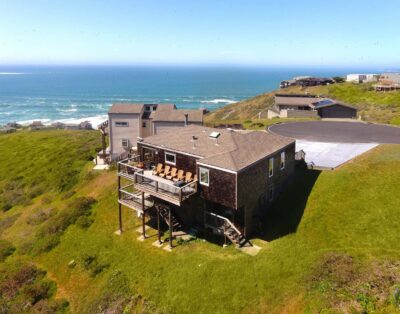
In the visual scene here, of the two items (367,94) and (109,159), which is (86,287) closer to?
(109,159)

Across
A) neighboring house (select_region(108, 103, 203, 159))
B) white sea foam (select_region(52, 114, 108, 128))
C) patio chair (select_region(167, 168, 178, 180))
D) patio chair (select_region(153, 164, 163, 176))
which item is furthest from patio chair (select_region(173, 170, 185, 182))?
white sea foam (select_region(52, 114, 108, 128))

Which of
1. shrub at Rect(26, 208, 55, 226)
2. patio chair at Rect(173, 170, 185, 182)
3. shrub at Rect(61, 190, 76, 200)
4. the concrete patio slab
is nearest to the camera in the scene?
patio chair at Rect(173, 170, 185, 182)

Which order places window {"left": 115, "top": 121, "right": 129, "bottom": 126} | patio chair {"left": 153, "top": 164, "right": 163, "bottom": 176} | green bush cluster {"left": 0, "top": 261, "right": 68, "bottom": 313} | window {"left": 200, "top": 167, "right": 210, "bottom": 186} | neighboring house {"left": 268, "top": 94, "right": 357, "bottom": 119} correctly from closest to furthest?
green bush cluster {"left": 0, "top": 261, "right": 68, "bottom": 313} < window {"left": 200, "top": 167, "right": 210, "bottom": 186} < patio chair {"left": 153, "top": 164, "right": 163, "bottom": 176} < window {"left": 115, "top": 121, "right": 129, "bottom": 126} < neighboring house {"left": 268, "top": 94, "right": 357, "bottom": 119}

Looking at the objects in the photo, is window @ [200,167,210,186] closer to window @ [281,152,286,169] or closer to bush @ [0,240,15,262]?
window @ [281,152,286,169]

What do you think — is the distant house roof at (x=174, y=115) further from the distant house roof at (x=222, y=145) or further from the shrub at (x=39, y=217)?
the shrub at (x=39, y=217)

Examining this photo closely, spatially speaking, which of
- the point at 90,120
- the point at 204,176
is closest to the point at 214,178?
the point at 204,176

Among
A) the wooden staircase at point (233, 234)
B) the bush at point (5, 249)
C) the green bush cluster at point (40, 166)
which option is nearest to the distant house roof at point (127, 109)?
the green bush cluster at point (40, 166)

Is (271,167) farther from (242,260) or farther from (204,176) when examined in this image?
(242,260)
